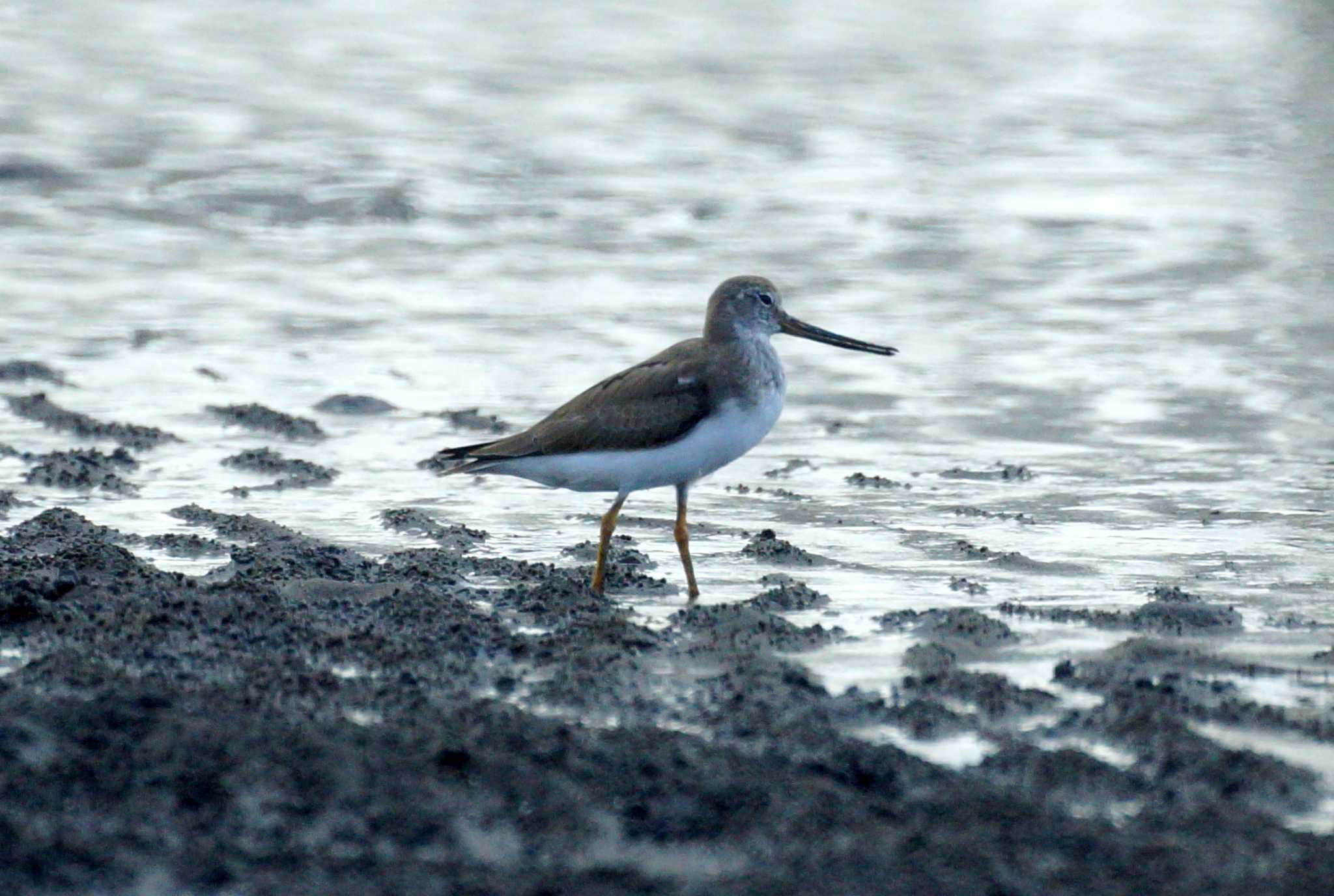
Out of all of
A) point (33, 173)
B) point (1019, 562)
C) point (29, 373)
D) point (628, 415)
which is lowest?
point (1019, 562)

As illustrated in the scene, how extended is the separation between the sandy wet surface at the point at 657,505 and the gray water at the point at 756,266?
0.06 meters

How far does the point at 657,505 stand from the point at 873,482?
1.09m

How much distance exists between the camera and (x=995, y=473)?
32.3ft

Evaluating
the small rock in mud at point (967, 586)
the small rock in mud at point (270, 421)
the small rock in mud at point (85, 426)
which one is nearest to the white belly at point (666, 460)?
the small rock in mud at point (967, 586)

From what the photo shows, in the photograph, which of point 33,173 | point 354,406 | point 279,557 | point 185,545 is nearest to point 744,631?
point 279,557

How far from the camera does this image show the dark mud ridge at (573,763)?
4.92m

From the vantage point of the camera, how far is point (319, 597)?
727 cm

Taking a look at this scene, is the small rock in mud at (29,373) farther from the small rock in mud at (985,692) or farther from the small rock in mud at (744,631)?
the small rock in mud at (985,692)

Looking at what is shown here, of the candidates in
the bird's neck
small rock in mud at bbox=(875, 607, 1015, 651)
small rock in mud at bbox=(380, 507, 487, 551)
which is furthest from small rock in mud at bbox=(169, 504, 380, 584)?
small rock in mud at bbox=(875, 607, 1015, 651)

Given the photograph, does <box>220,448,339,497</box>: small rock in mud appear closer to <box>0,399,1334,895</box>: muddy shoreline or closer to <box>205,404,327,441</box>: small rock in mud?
<box>205,404,327,441</box>: small rock in mud

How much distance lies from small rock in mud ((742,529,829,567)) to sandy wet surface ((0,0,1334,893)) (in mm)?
21

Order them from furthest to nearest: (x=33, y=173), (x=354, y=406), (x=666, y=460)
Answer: (x=33, y=173) < (x=354, y=406) < (x=666, y=460)

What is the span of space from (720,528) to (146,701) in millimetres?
3685

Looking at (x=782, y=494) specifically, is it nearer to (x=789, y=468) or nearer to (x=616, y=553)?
(x=789, y=468)
